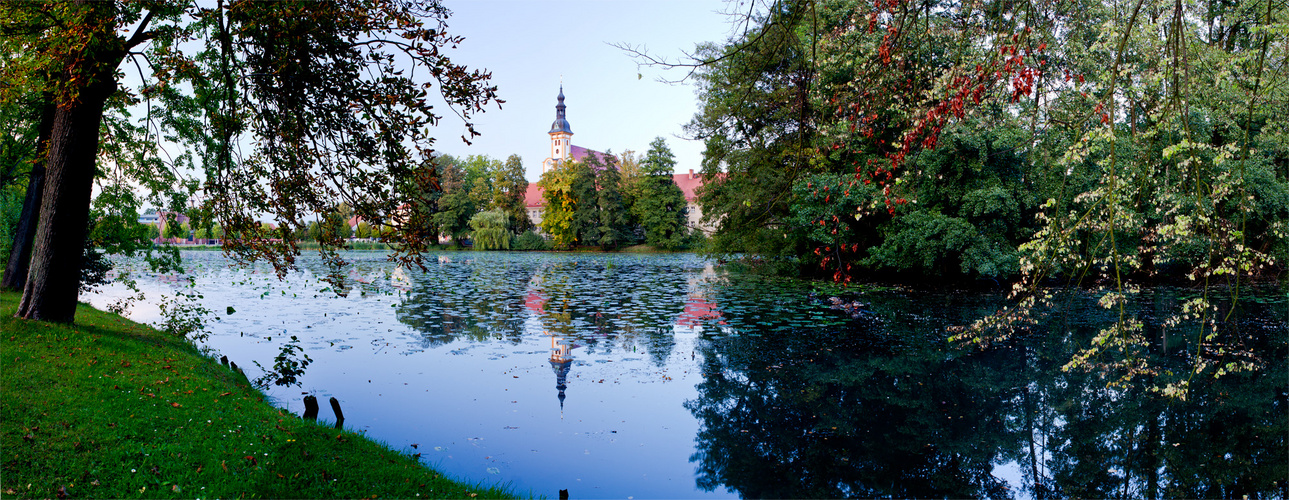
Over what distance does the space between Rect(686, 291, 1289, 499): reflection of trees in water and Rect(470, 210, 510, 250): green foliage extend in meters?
53.0

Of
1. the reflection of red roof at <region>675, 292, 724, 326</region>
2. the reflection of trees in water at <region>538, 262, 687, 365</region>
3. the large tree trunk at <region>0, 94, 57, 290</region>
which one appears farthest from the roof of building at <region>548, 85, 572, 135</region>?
the large tree trunk at <region>0, 94, 57, 290</region>

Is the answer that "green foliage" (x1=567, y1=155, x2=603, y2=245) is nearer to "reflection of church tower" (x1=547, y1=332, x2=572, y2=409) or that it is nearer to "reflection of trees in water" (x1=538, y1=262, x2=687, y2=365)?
"reflection of trees in water" (x1=538, y1=262, x2=687, y2=365)

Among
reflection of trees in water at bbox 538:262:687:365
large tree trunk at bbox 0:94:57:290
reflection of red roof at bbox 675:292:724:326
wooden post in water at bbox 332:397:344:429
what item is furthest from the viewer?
reflection of red roof at bbox 675:292:724:326

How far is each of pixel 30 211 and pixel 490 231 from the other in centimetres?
5195

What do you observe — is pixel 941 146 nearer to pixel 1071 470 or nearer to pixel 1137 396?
pixel 1137 396

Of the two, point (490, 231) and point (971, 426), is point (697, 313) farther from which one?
point (490, 231)

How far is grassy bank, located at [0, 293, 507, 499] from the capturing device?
203 inches

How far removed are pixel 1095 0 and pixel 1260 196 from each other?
1517 centimetres

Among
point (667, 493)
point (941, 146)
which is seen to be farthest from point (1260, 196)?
point (667, 493)

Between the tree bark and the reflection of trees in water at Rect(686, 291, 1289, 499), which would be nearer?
the reflection of trees in water at Rect(686, 291, 1289, 499)

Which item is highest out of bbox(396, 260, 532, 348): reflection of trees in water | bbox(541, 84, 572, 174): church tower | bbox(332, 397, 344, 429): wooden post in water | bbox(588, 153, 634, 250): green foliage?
bbox(541, 84, 572, 174): church tower

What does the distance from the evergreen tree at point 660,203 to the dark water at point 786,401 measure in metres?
47.9

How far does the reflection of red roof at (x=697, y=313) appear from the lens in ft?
54.5

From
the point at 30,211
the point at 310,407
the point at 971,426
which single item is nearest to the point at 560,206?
the point at 30,211
